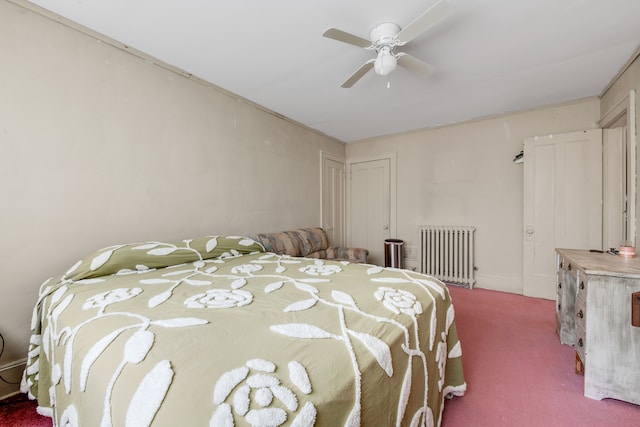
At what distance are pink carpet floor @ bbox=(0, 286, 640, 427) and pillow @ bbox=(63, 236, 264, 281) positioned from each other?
833mm

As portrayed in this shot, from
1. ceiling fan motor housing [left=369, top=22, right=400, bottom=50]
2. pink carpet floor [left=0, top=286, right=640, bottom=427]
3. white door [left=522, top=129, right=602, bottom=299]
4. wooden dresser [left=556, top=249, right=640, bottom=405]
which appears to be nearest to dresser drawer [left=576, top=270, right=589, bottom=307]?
wooden dresser [left=556, top=249, right=640, bottom=405]

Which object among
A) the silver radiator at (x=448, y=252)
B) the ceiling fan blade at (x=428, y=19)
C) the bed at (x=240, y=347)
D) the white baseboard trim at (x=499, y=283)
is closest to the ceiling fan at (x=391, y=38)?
the ceiling fan blade at (x=428, y=19)

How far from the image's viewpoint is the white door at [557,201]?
9.62ft

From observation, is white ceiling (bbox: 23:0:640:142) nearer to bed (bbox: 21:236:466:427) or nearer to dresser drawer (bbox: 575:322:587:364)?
bed (bbox: 21:236:466:427)

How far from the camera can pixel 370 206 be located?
4684mm

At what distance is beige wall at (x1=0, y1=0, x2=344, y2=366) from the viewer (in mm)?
1611

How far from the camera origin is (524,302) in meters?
3.10

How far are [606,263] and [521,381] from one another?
0.99 m

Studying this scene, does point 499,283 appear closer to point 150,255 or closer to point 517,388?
point 517,388

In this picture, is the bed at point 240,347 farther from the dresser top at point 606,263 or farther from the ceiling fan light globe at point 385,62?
the ceiling fan light globe at point 385,62

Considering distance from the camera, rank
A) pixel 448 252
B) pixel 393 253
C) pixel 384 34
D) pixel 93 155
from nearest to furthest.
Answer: pixel 384 34, pixel 93 155, pixel 448 252, pixel 393 253

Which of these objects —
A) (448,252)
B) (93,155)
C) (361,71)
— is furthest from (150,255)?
(448,252)

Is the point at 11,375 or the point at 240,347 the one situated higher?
the point at 240,347

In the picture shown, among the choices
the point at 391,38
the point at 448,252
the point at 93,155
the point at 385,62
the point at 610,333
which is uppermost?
the point at 391,38
